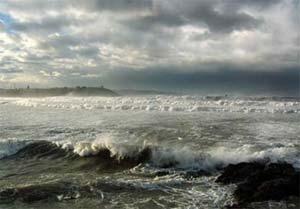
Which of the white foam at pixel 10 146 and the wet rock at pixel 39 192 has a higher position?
the white foam at pixel 10 146

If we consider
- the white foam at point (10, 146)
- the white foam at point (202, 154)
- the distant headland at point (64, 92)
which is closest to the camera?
the white foam at point (202, 154)

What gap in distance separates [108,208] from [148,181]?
240cm

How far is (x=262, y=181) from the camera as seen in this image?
34.8 feet

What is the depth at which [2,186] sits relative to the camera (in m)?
11.5

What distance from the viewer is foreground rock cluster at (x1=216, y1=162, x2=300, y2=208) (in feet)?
32.6

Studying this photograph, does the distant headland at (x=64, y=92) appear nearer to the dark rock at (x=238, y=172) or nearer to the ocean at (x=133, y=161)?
the ocean at (x=133, y=161)

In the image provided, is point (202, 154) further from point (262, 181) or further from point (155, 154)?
point (262, 181)

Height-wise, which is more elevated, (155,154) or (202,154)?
(202,154)

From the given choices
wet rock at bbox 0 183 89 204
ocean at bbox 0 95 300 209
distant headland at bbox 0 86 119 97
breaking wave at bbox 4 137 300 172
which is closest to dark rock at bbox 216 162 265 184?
ocean at bbox 0 95 300 209

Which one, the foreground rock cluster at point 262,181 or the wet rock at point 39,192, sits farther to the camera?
the wet rock at point 39,192

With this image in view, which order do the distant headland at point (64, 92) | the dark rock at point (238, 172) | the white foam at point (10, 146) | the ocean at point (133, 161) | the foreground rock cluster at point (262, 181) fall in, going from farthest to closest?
1. the distant headland at point (64, 92)
2. the white foam at point (10, 146)
3. the dark rock at point (238, 172)
4. the ocean at point (133, 161)
5. the foreground rock cluster at point (262, 181)

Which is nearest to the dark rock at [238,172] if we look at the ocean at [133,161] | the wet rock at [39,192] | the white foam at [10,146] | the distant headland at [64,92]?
the ocean at [133,161]

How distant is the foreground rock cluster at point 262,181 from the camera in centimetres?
994

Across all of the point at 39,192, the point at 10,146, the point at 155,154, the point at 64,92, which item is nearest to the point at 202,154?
the point at 155,154
